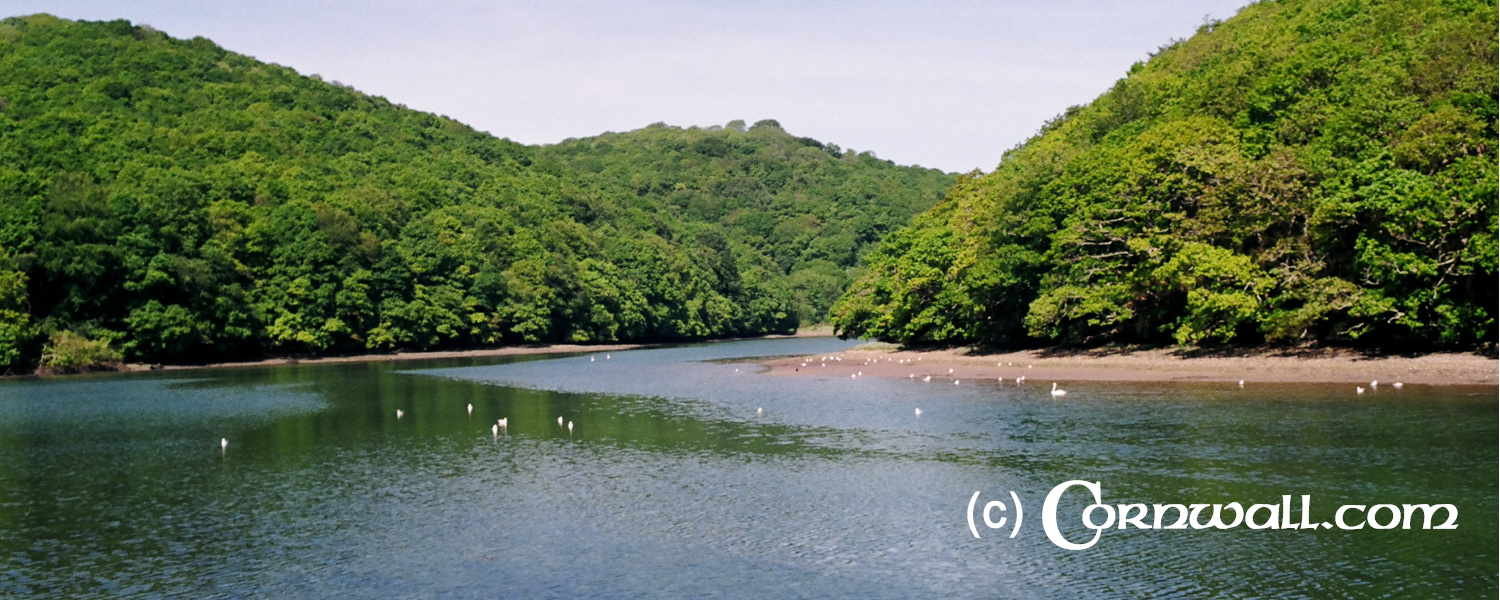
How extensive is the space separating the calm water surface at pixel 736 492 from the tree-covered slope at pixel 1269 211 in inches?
317

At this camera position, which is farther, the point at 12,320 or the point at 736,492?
the point at 12,320

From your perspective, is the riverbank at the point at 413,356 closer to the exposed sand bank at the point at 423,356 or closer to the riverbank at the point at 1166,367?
the exposed sand bank at the point at 423,356

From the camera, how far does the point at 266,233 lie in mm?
115438

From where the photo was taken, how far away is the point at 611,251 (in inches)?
6850

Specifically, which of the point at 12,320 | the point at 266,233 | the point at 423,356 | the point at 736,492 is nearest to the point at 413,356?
the point at 423,356

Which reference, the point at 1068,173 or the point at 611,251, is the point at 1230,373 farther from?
the point at 611,251

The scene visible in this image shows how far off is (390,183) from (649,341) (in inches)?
1579

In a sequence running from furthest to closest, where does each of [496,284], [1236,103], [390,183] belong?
[390,183] < [496,284] < [1236,103]

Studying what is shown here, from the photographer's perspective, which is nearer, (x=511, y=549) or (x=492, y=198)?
(x=511, y=549)

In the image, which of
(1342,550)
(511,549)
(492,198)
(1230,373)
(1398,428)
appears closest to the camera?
(1342,550)

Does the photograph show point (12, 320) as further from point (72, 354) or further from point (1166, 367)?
point (1166, 367)

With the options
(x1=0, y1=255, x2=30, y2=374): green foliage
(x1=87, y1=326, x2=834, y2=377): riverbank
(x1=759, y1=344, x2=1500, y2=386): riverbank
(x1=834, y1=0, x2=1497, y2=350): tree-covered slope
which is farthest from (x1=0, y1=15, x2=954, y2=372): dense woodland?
(x1=834, y1=0, x2=1497, y2=350): tree-covered slope

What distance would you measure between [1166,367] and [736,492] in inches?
1658

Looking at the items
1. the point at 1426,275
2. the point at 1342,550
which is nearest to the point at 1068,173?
the point at 1426,275
